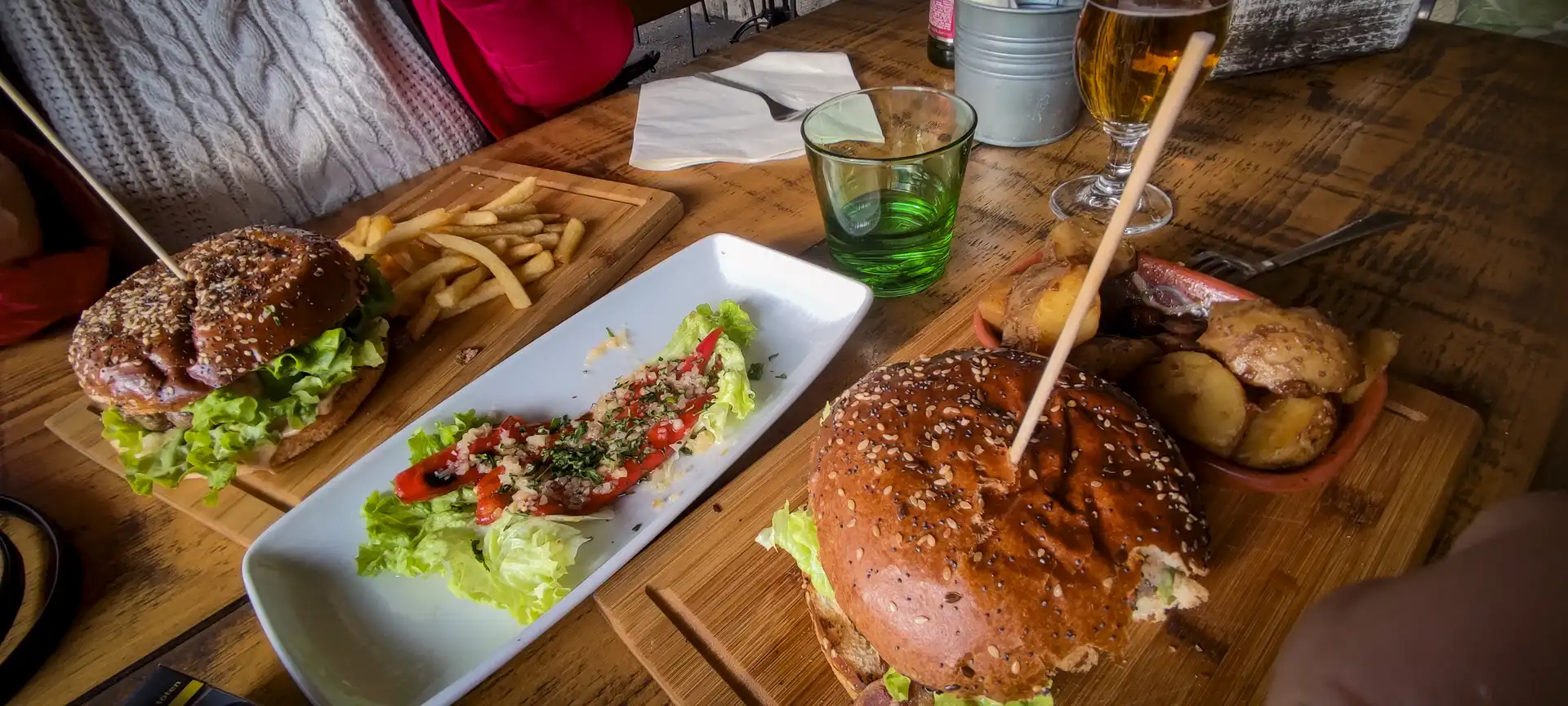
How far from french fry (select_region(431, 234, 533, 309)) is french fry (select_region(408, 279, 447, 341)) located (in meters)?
0.13

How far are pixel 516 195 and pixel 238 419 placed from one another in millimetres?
968

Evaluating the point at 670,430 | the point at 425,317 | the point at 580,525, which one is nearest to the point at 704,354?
the point at 670,430

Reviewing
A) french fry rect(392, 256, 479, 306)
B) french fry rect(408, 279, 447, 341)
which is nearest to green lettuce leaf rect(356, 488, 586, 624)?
french fry rect(408, 279, 447, 341)

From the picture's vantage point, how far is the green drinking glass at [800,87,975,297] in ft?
5.53

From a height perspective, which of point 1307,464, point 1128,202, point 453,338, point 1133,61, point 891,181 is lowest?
point 453,338

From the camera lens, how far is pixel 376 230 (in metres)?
2.16

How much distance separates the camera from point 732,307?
1.80m

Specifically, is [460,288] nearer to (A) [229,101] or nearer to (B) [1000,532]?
(A) [229,101]

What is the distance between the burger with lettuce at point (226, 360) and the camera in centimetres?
163

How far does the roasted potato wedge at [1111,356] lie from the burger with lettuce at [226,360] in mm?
1568

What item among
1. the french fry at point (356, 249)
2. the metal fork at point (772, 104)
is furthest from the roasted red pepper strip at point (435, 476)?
the metal fork at point (772, 104)

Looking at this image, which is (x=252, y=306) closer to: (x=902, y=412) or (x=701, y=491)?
(x=701, y=491)

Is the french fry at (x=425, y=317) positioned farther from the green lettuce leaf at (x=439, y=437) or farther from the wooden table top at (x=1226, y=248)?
the wooden table top at (x=1226, y=248)

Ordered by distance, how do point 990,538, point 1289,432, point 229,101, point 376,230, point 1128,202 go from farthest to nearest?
point 229,101 → point 376,230 → point 1289,432 → point 990,538 → point 1128,202
